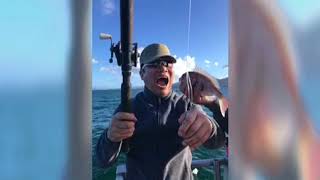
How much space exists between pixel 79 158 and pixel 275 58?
0.95 feet

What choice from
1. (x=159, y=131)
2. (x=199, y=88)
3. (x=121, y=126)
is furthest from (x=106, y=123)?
(x=199, y=88)

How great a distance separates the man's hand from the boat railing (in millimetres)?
107

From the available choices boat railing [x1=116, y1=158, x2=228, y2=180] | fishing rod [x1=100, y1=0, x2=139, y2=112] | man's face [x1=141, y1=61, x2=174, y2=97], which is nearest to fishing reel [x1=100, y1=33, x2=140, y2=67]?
fishing rod [x1=100, y1=0, x2=139, y2=112]

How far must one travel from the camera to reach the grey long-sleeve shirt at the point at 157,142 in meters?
1.06

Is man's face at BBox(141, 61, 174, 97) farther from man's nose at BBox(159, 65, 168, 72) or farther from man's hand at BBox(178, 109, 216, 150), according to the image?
man's hand at BBox(178, 109, 216, 150)

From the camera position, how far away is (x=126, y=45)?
3.11ft

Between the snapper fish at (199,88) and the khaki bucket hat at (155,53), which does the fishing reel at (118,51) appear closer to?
the khaki bucket hat at (155,53)

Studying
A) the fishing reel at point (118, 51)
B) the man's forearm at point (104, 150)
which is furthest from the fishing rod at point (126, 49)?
the man's forearm at point (104, 150)

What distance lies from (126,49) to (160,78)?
0.20m

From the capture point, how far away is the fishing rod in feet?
3.09

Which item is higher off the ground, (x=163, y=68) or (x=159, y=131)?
(x=163, y=68)

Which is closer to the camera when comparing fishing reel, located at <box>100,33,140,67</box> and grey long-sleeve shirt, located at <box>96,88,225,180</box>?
fishing reel, located at <box>100,33,140,67</box>

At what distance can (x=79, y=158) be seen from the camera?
1.51 ft

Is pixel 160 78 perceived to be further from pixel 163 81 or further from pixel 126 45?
pixel 126 45
